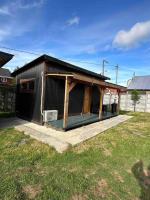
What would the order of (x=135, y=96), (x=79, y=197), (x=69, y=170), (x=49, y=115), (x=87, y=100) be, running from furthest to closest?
(x=135, y=96) → (x=87, y=100) → (x=49, y=115) → (x=69, y=170) → (x=79, y=197)

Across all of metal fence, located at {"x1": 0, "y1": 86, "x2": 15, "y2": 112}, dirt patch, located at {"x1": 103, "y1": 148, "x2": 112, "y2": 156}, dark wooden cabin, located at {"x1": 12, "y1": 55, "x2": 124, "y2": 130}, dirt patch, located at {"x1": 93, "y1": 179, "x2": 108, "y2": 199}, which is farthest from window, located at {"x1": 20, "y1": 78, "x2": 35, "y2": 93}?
dirt patch, located at {"x1": 93, "y1": 179, "x2": 108, "y2": 199}

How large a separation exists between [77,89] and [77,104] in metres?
0.92

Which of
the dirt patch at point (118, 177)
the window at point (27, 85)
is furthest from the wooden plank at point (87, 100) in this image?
the dirt patch at point (118, 177)

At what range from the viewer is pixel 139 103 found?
58.0ft

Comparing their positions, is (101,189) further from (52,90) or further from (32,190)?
(52,90)

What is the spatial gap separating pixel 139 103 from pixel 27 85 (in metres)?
12.7

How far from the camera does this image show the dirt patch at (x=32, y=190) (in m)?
2.76

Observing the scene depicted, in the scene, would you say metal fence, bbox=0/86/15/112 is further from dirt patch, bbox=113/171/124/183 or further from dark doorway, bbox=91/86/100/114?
dirt patch, bbox=113/171/124/183

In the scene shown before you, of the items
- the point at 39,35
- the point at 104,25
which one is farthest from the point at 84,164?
the point at 39,35

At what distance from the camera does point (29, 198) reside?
268 centimetres

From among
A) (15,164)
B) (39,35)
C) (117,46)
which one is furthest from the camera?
(117,46)

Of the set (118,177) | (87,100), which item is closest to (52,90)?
(87,100)

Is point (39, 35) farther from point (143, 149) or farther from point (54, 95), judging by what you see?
point (143, 149)

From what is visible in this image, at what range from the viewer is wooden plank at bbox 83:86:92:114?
36.0ft
